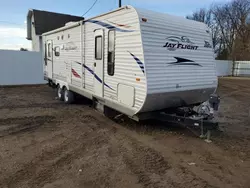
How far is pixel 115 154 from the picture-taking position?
4.32 meters

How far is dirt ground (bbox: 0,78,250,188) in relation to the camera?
11.2ft

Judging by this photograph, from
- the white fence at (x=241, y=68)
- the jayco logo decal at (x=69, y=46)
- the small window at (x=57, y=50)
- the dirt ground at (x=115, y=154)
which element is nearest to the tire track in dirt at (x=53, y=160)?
the dirt ground at (x=115, y=154)

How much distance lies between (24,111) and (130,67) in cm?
455

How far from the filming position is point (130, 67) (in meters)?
5.02

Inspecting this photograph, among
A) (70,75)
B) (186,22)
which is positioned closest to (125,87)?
(186,22)

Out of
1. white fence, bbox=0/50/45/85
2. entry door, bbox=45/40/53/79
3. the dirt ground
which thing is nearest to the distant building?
white fence, bbox=0/50/45/85

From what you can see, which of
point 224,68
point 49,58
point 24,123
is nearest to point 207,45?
point 24,123

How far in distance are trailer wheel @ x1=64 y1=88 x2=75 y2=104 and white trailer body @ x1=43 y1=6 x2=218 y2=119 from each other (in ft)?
6.72

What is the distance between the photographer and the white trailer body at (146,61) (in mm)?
4754

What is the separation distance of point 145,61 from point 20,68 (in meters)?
12.6

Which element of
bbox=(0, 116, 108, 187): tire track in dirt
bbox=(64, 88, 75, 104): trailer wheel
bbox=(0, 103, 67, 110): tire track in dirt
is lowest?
bbox=(0, 116, 108, 187): tire track in dirt

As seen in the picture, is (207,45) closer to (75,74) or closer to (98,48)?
(98,48)

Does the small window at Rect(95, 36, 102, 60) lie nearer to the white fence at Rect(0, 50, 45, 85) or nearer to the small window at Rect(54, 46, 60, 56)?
the small window at Rect(54, 46, 60, 56)

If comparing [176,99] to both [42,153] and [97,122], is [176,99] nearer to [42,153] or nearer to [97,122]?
[97,122]
